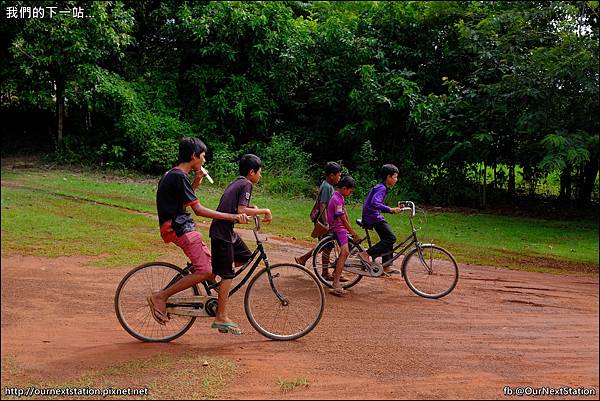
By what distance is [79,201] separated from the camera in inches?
452

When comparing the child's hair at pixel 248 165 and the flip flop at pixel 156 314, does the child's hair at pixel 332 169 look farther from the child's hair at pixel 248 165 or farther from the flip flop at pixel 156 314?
the flip flop at pixel 156 314

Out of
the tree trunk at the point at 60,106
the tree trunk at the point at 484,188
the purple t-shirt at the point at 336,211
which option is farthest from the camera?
the tree trunk at the point at 484,188

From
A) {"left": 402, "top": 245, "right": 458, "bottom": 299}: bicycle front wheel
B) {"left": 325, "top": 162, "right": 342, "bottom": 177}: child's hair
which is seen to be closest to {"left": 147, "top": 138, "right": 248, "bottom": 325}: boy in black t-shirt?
{"left": 325, "top": 162, "right": 342, "bottom": 177}: child's hair

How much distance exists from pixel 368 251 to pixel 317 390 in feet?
10.6

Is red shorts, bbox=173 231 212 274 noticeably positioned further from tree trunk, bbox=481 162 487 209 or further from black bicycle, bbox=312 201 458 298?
tree trunk, bbox=481 162 487 209

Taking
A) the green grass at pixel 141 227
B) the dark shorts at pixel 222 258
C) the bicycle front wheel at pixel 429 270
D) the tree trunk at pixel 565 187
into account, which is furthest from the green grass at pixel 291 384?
the tree trunk at pixel 565 187

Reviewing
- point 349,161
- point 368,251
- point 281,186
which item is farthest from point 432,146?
point 368,251

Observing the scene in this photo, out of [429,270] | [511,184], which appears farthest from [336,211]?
[511,184]

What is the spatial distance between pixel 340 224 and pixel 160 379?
331 cm

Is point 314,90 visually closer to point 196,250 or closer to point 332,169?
point 332,169

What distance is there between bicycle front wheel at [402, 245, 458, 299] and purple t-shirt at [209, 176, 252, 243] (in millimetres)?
2908

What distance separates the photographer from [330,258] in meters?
7.55

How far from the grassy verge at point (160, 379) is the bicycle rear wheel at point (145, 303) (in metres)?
0.46

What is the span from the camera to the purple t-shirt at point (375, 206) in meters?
7.31
